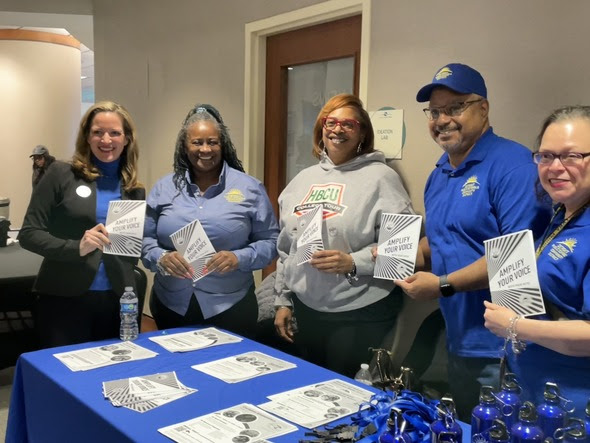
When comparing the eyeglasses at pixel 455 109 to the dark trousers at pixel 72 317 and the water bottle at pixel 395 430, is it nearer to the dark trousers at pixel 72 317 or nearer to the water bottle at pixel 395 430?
the water bottle at pixel 395 430

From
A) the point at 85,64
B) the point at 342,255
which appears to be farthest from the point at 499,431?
the point at 85,64

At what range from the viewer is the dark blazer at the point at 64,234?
2230 mm

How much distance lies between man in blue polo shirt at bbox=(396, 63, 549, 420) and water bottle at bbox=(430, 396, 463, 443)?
70 centimetres

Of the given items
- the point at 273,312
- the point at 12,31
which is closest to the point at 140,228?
the point at 273,312

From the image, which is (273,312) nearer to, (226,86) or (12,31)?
(226,86)

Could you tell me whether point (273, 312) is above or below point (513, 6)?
below

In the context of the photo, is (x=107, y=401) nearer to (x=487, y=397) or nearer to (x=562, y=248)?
(x=487, y=397)

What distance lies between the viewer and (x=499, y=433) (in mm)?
992

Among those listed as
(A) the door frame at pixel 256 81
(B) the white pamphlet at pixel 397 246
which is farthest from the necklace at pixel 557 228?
(A) the door frame at pixel 256 81

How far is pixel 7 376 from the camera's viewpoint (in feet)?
12.0

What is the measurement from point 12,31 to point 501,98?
26.3 ft

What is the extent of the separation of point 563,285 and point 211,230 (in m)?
1.41

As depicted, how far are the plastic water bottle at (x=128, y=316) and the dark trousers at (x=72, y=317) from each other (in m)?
0.20

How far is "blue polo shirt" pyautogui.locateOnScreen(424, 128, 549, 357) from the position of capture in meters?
1.68
